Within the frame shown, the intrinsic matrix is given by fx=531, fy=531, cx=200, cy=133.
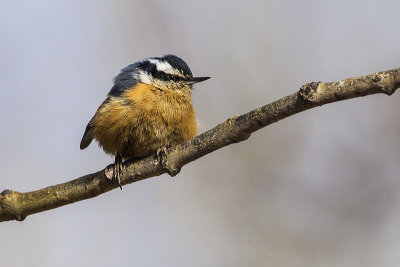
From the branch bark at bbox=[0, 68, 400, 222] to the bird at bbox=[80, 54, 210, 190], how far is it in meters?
0.21

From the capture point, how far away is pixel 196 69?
22.0 feet

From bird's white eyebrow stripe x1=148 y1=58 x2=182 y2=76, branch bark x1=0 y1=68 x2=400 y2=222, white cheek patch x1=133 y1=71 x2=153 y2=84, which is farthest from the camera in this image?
bird's white eyebrow stripe x1=148 y1=58 x2=182 y2=76

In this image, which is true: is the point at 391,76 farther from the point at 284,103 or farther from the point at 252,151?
the point at 252,151

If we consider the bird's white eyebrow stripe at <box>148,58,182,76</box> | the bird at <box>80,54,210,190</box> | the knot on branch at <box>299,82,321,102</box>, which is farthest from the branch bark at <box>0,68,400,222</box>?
the bird's white eyebrow stripe at <box>148,58,182,76</box>

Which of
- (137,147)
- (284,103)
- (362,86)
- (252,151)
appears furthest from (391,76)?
(252,151)

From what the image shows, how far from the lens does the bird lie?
4.36 m

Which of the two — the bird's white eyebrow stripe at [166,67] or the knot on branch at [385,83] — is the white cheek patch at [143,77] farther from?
the knot on branch at [385,83]

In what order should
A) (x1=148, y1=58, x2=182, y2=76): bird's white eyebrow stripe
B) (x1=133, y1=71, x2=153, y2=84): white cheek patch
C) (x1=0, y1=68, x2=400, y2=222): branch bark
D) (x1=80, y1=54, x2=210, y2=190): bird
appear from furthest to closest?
(x1=148, y1=58, x2=182, y2=76): bird's white eyebrow stripe < (x1=133, y1=71, x2=153, y2=84): white cheek patch < (x1=80, y1=54, x2=210, y2=190): bird < (x1=0, y1=68, x2=400, y2=222): branch bark

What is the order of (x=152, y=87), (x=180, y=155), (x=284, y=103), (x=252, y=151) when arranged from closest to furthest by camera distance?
(x=284, y=103) → (x=180, y=155) → (x=152, y=87) → (x=252, y=151)

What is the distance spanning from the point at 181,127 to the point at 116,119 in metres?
0.55

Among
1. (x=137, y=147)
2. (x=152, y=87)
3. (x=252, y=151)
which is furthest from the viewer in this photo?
(x=252, y=151)

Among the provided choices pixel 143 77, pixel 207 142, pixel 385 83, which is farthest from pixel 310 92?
pixel 143 77

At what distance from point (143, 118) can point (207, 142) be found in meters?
1.25

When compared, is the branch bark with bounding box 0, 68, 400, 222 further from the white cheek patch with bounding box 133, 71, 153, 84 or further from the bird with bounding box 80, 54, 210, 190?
the white cheek patch with bounding box 133, 71, 153, 84
